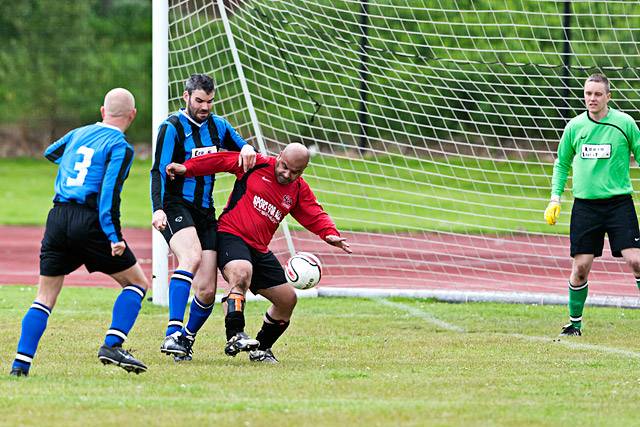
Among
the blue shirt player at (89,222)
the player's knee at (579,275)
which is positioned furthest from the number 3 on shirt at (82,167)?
the player's knee at (579,275)

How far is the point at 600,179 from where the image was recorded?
9898 millimetres

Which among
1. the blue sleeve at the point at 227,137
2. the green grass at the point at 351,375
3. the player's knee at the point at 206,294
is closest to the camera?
the green grass at the point at 351,375

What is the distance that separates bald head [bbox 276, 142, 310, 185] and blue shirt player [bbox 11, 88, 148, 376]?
4.38 ft

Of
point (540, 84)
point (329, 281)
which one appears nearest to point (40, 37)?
point (329, 281)

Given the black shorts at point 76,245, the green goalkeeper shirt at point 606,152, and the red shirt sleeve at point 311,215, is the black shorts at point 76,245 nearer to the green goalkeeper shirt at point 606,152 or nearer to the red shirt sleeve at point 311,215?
the red shirt sleeve at point 311,215

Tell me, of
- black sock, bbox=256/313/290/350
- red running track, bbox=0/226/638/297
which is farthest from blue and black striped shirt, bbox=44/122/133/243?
red running track, bbox=0/226/638/297

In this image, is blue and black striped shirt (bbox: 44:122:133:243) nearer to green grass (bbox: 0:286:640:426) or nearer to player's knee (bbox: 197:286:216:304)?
green grass (bbox: 0:286:640:426)

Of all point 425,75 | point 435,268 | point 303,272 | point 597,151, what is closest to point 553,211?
point 597,151

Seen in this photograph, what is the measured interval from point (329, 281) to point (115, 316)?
690 centimetres

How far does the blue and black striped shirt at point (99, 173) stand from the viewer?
720 cm

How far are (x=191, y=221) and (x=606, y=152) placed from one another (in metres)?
3.68

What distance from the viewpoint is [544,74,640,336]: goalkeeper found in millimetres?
9867

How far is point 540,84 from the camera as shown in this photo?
1247 cm

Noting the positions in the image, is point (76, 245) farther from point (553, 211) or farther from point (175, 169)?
point (553, 211)
